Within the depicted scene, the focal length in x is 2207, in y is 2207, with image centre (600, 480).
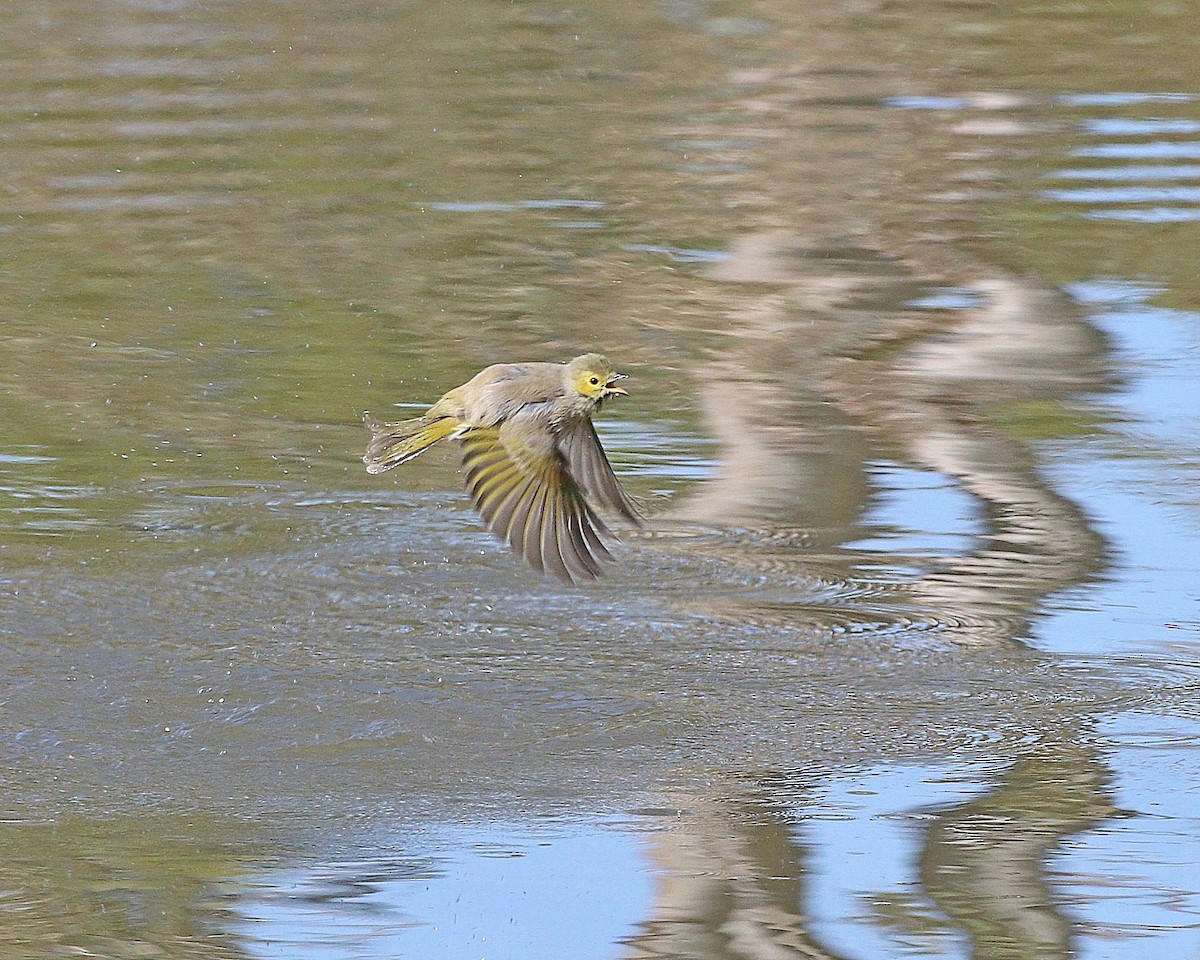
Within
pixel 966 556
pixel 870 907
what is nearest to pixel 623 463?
pixel 966 556

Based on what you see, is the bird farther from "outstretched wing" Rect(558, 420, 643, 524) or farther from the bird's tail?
the bird's tail

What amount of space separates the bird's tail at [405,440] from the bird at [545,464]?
121 mm

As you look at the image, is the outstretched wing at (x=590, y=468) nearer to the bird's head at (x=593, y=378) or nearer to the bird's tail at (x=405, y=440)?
the bird's head at (x=593, y=378)

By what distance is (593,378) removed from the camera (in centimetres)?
473

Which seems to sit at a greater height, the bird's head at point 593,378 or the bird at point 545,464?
the bird's head at point 593,378

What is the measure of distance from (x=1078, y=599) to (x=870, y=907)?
1872mm

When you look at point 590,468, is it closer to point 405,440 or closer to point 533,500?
point 533,500

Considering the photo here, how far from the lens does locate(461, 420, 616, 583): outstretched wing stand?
4797mm

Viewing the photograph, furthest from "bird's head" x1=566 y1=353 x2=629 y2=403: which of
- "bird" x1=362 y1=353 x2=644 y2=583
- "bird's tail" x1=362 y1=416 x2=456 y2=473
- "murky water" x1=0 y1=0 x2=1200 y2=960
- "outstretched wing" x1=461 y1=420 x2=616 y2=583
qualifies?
"murky water" x1=0 y1=0 x2=1200 y2=960

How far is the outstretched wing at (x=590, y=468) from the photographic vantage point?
4.92 meters

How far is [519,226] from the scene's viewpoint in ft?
32.6

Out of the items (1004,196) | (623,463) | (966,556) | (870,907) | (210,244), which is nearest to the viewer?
(870,907)

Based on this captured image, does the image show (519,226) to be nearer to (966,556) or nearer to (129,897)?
(966,556)

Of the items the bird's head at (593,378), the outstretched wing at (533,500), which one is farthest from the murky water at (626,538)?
the bird's head at (593,378)
